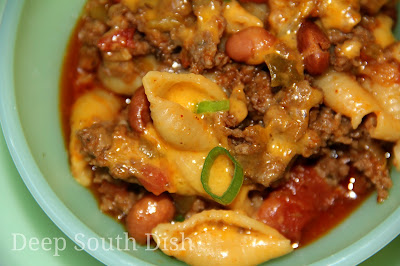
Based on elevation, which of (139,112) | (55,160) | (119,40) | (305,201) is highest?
(119,40)

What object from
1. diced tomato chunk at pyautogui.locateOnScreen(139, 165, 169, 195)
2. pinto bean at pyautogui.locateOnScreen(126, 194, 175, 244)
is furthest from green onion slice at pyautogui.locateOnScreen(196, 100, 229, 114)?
pinto bean at pyautogui.locateOnScreen(126, 194, 175, 244)

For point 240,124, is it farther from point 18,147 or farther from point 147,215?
point 18,147

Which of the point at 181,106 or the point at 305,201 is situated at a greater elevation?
the point at 181,106

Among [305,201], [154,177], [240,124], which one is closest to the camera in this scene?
[154,177]

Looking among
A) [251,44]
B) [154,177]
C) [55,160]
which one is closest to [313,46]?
[251,44]

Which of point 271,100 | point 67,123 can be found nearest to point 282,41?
point 271,100

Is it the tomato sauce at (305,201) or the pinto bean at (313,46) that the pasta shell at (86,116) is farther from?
the pinto bean at (313,46)

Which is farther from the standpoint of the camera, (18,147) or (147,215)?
(147,215)
